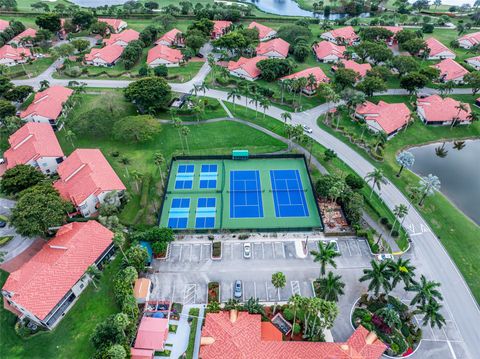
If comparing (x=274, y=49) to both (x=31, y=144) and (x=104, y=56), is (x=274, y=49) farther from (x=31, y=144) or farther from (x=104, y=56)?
(x=31, y=144)

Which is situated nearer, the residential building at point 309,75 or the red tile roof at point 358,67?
the residential building at point 309,75

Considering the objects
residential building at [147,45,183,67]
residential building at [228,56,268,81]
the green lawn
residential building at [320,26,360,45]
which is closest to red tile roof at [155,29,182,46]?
residential building at [147,45,183,67]

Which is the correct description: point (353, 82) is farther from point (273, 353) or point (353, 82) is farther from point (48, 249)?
point (48, 249)

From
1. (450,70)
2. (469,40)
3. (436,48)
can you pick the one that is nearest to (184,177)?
(450,70)

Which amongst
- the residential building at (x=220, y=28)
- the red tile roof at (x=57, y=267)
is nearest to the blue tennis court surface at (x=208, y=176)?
the red tile roof at (x=57, y=267)

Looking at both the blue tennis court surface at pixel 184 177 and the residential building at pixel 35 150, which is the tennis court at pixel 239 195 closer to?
the blue tennis court surface at pixel 184 177

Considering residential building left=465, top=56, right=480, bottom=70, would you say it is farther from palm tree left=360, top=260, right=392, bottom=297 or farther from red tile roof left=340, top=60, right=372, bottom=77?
palm tree left=360, top=260, right=392, bottom=297

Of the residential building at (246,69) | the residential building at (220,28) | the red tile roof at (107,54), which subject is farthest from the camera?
the residential building at (220,28)
